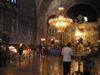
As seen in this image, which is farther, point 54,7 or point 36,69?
point 54,7

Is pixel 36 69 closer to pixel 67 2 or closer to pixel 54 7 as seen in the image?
pixel 54 7

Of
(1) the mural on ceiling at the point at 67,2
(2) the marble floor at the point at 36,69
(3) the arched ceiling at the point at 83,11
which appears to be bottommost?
(2) the marble floor at the point at 36,69

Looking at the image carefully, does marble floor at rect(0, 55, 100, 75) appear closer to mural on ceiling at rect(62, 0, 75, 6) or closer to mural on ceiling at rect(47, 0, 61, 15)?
mural on ceiling at rect(47, 0, 61, 15)

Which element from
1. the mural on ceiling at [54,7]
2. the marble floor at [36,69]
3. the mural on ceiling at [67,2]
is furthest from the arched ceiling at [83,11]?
the marble floor at [36,69]

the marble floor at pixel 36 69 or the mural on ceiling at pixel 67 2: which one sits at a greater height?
the mural on ceiling at pixel 67 2

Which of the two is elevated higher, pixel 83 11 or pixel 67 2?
pixel 67 2

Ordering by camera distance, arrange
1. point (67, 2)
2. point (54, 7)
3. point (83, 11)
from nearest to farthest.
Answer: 1. point (67, 2)
2. point (54, 7)
3. point (83, 11)

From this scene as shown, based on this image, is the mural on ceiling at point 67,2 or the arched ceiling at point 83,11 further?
the arched ceiling at point 83,11

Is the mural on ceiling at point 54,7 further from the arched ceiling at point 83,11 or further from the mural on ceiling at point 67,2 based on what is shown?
the arched ceiling at point 83,11

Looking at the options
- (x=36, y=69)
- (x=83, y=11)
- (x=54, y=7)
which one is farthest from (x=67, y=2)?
(x=36, y=69)

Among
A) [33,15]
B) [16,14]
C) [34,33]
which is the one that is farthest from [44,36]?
[16,14]

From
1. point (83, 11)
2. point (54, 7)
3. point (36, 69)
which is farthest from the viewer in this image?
point (83, 11)

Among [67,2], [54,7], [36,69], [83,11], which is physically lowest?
[36,69]

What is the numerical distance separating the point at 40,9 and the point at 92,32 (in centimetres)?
905
